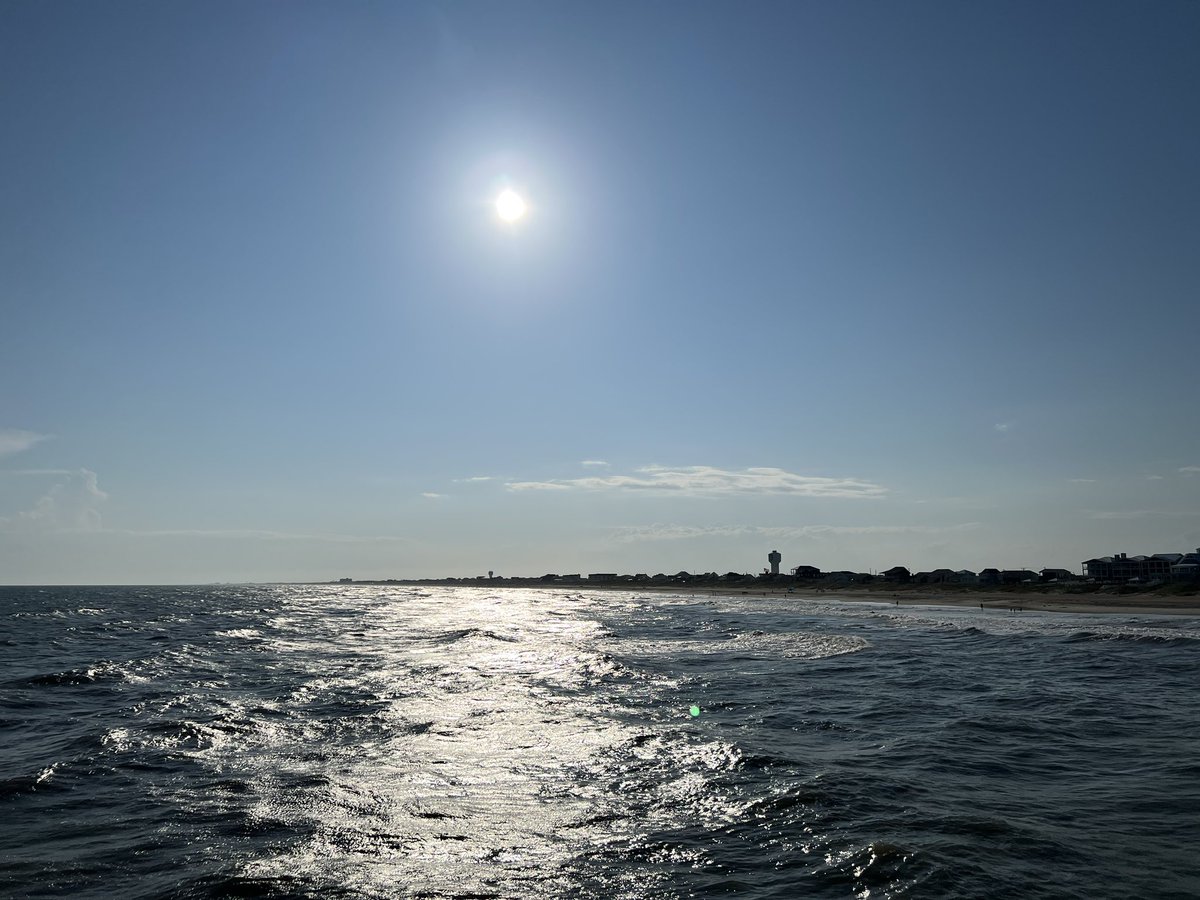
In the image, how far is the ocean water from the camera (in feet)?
31.6

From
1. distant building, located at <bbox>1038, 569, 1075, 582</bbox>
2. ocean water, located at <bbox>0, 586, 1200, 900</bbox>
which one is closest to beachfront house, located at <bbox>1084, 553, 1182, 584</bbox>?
distant building, located at <bbox>1038, 569, 1075, 582</bbox>

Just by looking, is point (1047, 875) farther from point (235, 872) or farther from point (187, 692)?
point (187, 692)

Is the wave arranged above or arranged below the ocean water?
below

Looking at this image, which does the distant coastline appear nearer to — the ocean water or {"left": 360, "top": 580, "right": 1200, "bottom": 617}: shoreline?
{"left": 360, "top": 580, "right": 1200, "bottom": 617}: shoreline

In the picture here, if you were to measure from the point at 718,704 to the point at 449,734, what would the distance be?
8187 mm

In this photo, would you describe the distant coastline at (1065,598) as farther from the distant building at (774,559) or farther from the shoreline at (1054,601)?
the distant building at (774,559)

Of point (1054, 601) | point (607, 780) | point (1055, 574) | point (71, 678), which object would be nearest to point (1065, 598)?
point (1054, 601)

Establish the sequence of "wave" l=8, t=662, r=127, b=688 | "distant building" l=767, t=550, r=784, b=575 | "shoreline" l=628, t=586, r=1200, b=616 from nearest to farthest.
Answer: "wave" l=8, t=662, r=127, b=688 < "shoreline" l=628, t=586, r=1200, b=616 < "distant building" l=767, t=550, r=784, b=575

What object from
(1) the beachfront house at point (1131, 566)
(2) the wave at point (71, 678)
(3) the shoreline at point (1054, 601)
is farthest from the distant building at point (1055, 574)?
(2) the wave at point (71, 678)

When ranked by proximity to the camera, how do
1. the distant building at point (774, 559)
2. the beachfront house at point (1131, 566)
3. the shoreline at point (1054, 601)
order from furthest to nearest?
the distant building at point (774, 559) → the beachfront house at point (1131, 566) → the shoreline at point (1054, 601)

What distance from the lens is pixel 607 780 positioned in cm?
1411

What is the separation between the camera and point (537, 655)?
35938 millimetres

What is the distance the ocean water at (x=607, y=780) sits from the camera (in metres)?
9.63

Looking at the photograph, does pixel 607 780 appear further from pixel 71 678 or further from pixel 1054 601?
pixel 1054 601
